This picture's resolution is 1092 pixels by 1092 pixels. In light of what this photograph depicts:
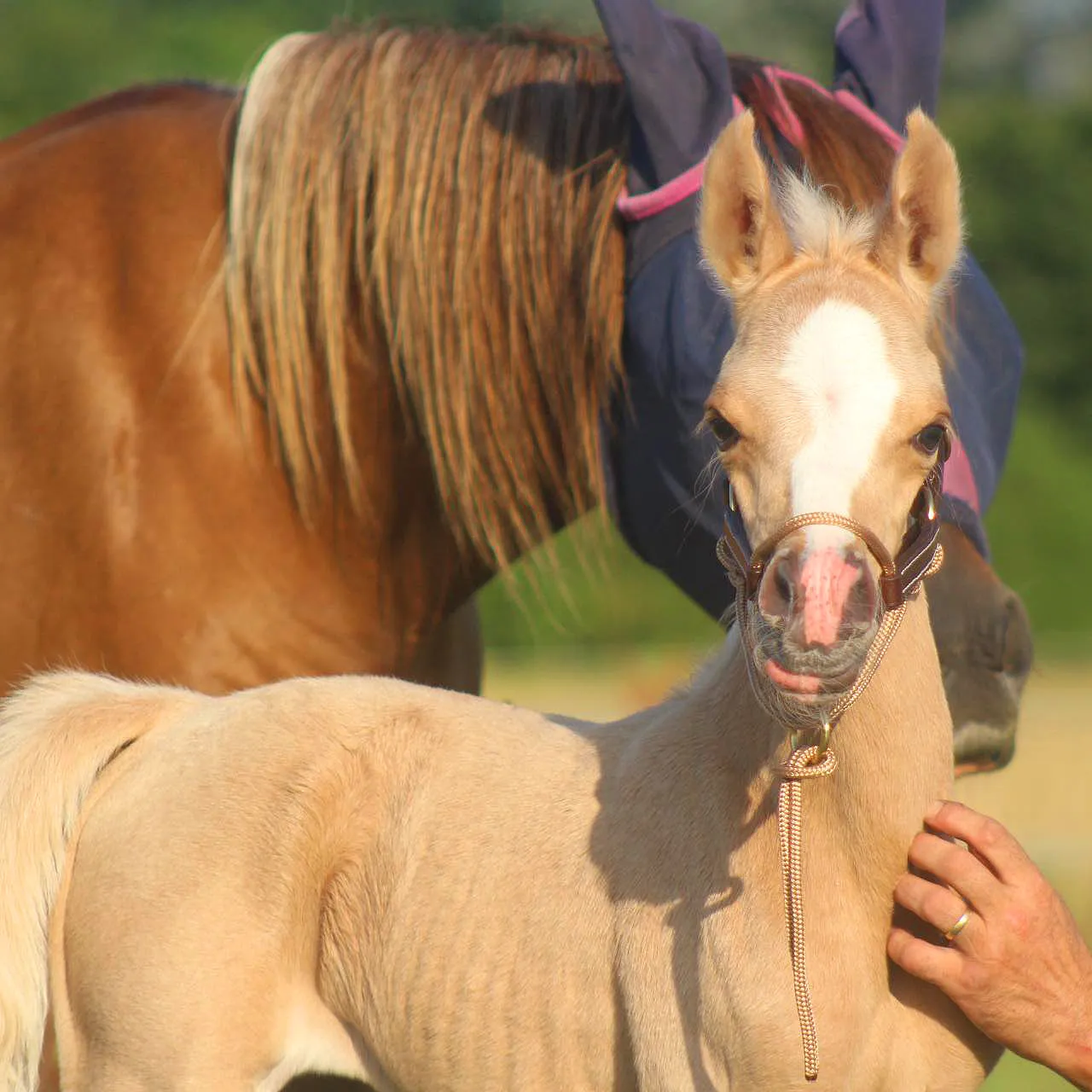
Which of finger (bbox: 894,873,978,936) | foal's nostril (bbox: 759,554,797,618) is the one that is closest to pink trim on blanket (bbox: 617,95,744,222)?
foal's nostril (bbox: 759,554,797,618)

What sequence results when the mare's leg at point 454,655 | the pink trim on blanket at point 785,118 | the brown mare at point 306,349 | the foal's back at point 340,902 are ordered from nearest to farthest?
the foal's back at point 340,902 → the pink trim on blanket at point 785,118 → the brown mare at point 306,349 → the mare's leg at point 454,655

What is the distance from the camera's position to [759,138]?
286 centimetres

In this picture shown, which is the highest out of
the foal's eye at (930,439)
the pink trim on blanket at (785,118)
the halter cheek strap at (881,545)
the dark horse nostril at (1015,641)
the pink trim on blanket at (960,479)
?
the pink trim on blanket at (785,118)

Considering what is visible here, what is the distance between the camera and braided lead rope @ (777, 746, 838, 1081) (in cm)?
201

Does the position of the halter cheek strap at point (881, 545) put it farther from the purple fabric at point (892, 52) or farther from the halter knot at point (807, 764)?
the purple fabric at point (892, 52)

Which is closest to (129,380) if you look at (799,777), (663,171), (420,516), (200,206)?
(200,206)

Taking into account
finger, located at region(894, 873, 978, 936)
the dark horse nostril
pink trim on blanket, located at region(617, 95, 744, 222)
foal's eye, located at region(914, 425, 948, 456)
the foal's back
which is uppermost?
pink trim on blanket, located at region(617, 95, 744, 222)

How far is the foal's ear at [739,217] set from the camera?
217 cm

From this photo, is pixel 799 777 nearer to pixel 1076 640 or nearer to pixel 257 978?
pixel 257 978

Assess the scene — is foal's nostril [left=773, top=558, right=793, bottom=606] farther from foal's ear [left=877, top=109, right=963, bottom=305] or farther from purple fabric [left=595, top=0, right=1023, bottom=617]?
purple fabric [left=595, top=0, right=1023, bottom=617]

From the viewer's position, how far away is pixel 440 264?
299 cm

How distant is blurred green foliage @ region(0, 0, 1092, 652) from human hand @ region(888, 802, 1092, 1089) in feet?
15.4

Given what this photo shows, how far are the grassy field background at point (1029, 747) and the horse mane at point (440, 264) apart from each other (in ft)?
5.06

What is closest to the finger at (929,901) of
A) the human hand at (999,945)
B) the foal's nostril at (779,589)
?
the human hand at (999,945)
